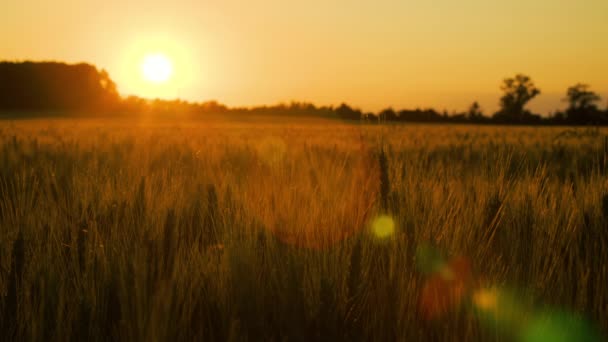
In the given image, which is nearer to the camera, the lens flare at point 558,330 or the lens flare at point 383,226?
the lens flare at point 558,330

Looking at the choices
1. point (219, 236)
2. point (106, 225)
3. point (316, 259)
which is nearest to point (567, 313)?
point (316, 259)

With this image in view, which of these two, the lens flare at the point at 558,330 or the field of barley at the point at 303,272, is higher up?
the field of barley at the point at 303,272

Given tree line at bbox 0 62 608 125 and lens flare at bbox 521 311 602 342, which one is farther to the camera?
tree line at bbox 0 62 608 125

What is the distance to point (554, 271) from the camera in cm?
111

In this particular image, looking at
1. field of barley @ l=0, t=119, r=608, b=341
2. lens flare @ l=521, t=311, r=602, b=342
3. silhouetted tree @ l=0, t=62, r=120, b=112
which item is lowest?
lens flare @ l=521, t=311, r=602, b=342

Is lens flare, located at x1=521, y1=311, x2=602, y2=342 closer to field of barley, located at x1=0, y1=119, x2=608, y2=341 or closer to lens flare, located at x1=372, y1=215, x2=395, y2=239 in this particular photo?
field of barley, located at x1=0, y1=119, x2=608, y2=341

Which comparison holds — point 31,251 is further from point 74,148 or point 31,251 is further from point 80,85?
point 80,85

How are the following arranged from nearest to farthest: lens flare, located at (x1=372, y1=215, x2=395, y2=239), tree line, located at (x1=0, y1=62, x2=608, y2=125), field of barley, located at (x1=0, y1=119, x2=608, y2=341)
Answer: field of barley, located at (x1=0, y1=119, x2=608, y2=341) → lens flare, located at (x1=372, y1=215, x2=395, y2=239) → tree line, located at (x1=0, y1=62, x2=608, y2=125)

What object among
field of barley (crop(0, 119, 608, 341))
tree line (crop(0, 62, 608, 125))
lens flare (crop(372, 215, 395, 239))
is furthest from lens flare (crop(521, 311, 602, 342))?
tree line (crop(0, 62, 608, 125))

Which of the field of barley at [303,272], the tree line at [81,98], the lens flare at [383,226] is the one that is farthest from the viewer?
the tree line at [81,98]

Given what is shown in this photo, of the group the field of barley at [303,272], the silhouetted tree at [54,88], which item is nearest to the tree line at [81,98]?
the silhouetted tree at [54,88]

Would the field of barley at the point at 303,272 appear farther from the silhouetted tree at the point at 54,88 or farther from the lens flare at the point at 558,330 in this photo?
the silhouetted tree at the point at 54,88

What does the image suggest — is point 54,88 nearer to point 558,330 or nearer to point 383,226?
point 383,226

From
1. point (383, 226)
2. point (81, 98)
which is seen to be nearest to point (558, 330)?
point (383, 226)
